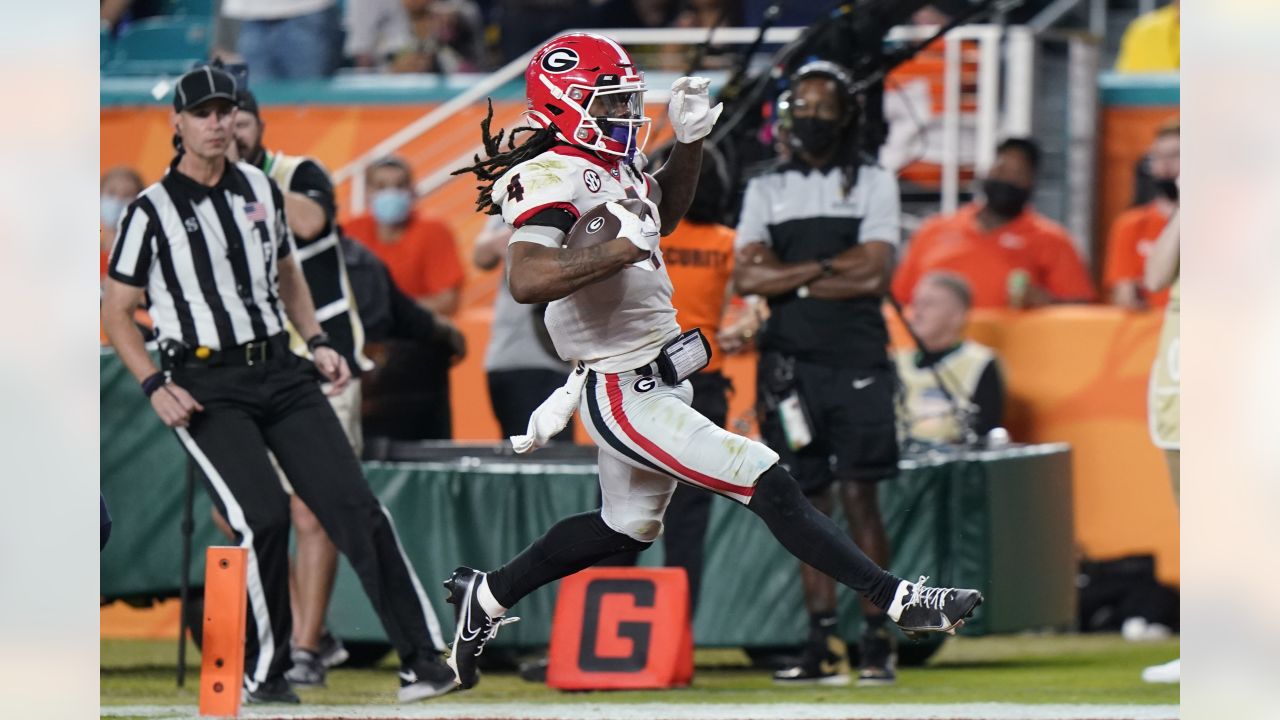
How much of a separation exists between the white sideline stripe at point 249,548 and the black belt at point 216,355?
0.20m

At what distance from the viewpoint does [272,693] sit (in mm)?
6176

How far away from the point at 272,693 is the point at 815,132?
2599mm

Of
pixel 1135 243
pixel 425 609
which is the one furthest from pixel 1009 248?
pixel 425 609

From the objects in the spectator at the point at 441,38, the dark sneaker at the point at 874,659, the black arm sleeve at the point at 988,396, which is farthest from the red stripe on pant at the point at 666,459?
the spectator at the point at 441,38

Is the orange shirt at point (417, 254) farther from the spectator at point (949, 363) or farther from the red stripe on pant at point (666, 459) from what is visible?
the red stripe on pant at point (666, 459)

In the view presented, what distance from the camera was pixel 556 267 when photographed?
4.75 m

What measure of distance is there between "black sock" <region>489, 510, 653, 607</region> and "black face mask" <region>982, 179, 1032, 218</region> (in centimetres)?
487

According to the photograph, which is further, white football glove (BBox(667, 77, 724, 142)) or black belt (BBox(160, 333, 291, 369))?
black belt (BBox(160, 333, 291, 369))

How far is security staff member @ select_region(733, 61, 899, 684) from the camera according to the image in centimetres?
704

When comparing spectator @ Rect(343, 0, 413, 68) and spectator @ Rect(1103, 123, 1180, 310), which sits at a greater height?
spectator @ Rect(343, 0, 413, 68)

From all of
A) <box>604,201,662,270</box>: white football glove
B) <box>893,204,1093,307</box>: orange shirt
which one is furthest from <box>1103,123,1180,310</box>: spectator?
<box>604,201,662,270</box>: white football glove

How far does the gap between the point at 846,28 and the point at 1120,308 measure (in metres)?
2.28

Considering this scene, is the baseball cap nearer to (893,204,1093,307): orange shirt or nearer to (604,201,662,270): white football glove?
(604,201,662,270): white football glove
